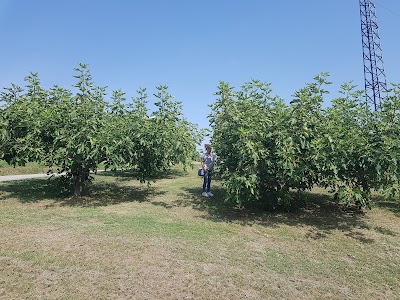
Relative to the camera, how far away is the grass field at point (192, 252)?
12.2ft

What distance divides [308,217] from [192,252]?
343 centimetres

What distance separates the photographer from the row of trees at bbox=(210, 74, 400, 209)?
614cm

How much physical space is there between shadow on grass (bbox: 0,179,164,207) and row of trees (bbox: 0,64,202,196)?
60 cm

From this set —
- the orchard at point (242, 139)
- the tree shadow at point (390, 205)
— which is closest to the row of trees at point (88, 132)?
the orchard at point (242, 139)

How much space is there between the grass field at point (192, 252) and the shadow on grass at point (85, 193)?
0.86 feet

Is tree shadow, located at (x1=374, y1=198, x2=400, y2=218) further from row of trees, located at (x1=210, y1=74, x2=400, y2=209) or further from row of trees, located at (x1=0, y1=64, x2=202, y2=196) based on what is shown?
row of trees, located at (x1=0, y1=64, x2=202, y2=196)

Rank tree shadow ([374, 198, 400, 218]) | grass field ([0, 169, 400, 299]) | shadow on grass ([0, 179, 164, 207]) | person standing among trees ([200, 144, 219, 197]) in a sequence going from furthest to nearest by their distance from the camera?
person standing among trees ([200, 144, 219, 197]), shadow on grass ([0, 179, 164, 207]), tree shadow ([374, 198, 400, 218]), grass field ([0, 169, 400, 299])

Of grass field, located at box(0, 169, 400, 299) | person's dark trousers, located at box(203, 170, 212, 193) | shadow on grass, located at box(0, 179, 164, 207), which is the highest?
person's dark trousers, located at box(203, 170, 212, 193)

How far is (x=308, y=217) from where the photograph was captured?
7.21 m

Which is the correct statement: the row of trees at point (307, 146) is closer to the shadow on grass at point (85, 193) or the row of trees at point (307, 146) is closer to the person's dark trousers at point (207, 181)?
the person's dark trousers at point (207, 181)

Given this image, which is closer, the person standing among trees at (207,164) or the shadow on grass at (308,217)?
the shadow on grass at (308,217)

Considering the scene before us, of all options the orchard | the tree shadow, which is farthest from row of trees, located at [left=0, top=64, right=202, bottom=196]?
the tree shadow

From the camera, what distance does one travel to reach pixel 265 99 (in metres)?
7.54

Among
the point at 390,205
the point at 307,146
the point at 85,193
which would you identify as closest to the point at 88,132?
the point at 85,193
